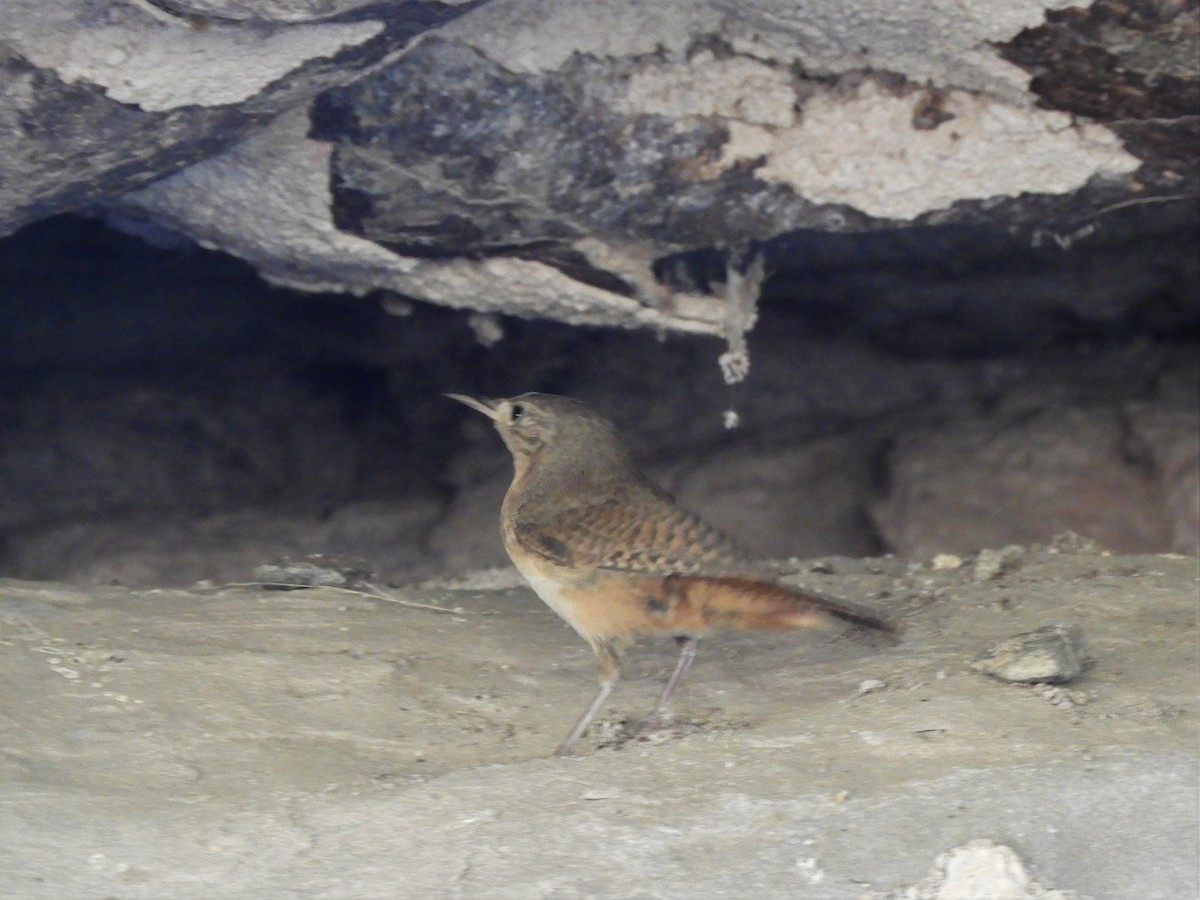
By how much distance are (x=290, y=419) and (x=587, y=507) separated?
2818mm

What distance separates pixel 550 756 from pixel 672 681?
21.8 inches

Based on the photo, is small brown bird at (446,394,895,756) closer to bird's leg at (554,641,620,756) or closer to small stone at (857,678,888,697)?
bird's leg at (554,641,620,756)

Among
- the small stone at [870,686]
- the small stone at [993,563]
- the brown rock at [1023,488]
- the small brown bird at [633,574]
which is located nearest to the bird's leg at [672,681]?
the small brown bird at [633,574]

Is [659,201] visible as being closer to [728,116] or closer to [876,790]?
[728,116]

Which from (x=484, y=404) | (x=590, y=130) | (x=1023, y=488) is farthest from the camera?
(x=1023, y=488)

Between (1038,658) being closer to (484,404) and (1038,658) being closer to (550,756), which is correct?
(550,756)

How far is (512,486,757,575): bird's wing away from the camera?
11.2 ft

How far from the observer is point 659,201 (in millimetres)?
4359

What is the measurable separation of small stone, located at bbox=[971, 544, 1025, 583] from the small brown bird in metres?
1.21

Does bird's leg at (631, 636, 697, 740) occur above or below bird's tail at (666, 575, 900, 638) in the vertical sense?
A: below

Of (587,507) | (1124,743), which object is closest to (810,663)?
(587,507)

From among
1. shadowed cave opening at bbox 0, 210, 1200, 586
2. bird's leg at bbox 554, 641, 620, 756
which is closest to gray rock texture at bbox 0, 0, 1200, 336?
shadowed cave opening at bbox 0, 210, 1200, 586

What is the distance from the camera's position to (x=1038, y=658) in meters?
3.36

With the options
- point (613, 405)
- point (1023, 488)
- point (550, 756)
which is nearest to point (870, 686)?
point (550, 756)
